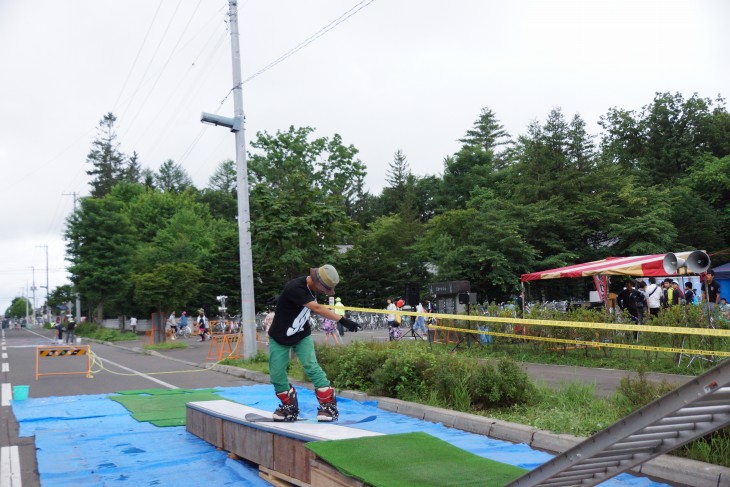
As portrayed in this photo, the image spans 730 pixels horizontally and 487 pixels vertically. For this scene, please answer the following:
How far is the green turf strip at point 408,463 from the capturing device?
185 inches

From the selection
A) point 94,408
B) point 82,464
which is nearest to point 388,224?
point 94,408

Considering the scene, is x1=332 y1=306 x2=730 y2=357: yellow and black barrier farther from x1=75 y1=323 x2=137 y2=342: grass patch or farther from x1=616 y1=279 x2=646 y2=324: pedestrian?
x1=75 y1=323 x2=137 y2=342: grass patch

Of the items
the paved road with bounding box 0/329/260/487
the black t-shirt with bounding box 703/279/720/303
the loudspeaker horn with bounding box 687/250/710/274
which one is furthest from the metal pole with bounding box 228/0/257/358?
the black t-shirt with bounding box 703/279/720/303

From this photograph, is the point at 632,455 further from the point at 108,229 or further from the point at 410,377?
the point at 108,229

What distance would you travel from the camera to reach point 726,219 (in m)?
46.0

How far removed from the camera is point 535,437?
714 centimetres

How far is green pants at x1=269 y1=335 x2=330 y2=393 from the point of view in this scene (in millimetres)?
7531

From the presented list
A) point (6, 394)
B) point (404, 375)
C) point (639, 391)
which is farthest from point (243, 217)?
point (639, 391)

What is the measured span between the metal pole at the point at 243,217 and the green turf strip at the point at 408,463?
12.9 metres

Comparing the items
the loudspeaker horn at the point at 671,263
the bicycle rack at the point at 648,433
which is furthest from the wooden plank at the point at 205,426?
the loudspeaker horn at the point at 671,263

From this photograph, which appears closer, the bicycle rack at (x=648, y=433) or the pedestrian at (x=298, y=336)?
the bicycle rack at (x=648, y=433)

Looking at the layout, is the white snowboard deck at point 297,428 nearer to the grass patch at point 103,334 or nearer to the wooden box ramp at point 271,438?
the wooden box ramp at point 271,438

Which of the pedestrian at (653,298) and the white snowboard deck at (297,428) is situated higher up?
the pedestrian at (653,298)

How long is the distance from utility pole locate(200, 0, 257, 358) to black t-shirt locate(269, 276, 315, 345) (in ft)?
34.9
